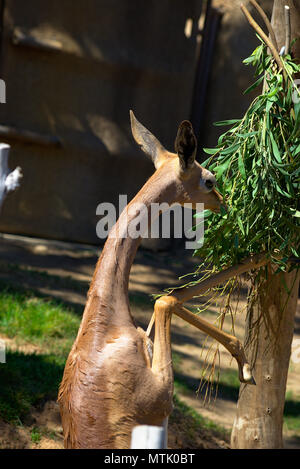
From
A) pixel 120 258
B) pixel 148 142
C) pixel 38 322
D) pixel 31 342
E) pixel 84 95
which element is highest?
pixel 84 95

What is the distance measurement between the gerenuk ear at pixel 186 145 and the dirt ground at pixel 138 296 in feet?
3.22

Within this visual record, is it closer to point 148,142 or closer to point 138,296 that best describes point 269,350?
point 148,142

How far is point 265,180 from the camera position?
2.49m

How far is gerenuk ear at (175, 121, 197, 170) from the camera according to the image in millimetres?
2102

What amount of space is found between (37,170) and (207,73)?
101 inches

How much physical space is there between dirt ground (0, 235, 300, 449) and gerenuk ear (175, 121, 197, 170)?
38.7 inches

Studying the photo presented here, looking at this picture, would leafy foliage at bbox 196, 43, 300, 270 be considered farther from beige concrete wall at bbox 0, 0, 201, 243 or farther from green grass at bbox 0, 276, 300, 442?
beige concrete wall at bbox 0, 0, 201, 243

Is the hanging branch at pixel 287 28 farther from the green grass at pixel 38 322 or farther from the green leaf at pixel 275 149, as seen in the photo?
the green grass at pixel 38 322

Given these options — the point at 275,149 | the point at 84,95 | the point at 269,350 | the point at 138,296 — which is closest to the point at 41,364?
the point at 269,350

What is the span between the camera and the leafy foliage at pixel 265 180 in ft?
8.18

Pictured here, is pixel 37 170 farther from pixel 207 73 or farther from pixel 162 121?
pixel 207 73

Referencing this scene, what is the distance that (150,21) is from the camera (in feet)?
25.0

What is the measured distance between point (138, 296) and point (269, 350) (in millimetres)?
3433
